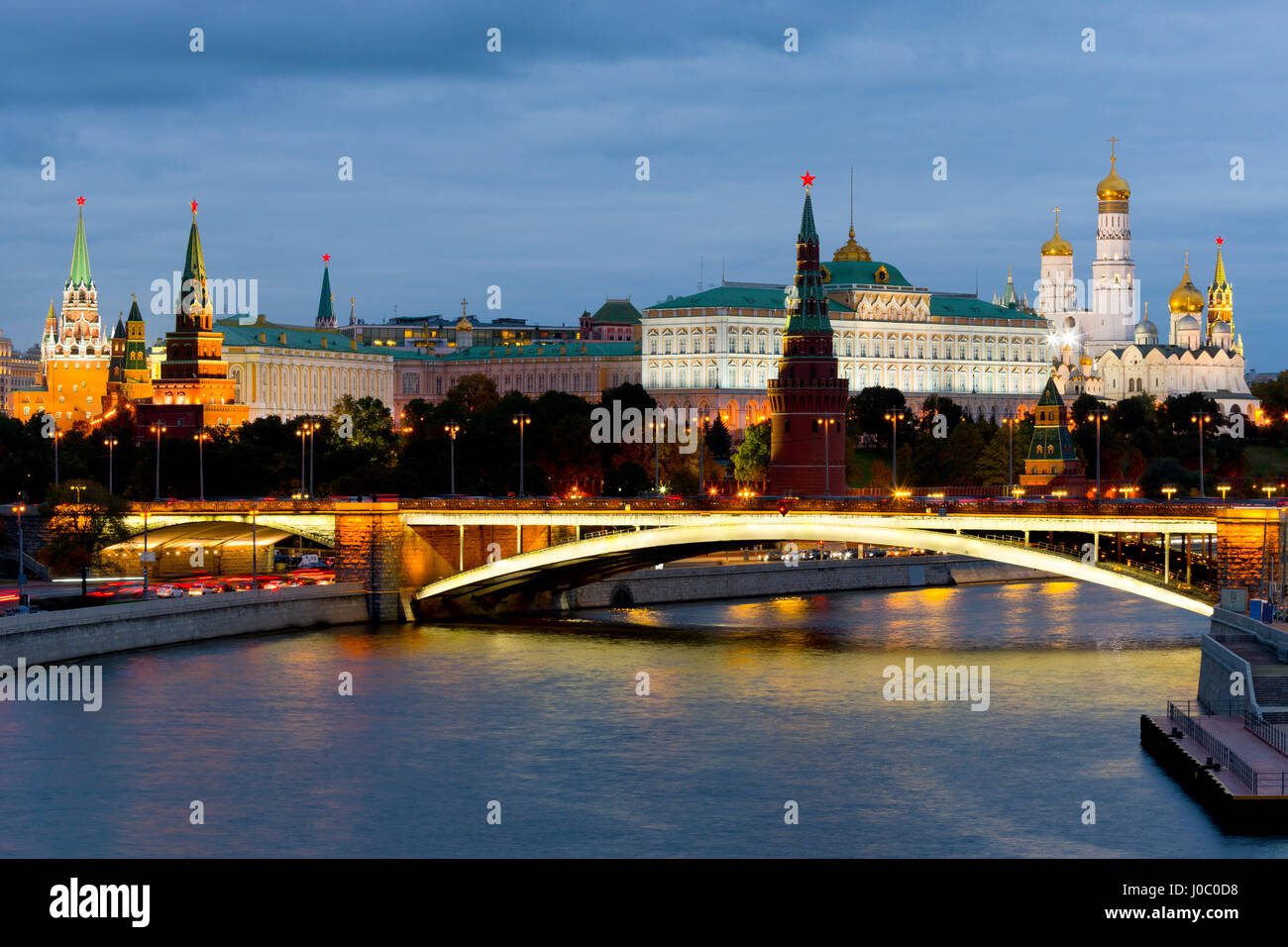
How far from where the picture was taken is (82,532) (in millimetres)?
69875

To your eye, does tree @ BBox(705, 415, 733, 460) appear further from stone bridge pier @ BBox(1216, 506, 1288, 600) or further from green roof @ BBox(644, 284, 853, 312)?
stone bridge pier @ BBox(1216, 506, 1288, 600)

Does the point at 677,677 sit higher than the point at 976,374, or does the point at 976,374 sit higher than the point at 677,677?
the point at 976,374

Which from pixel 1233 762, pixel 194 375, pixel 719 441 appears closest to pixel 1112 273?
pixel 719 441

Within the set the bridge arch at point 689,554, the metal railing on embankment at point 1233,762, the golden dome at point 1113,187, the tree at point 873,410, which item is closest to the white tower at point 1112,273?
the golden dome at point 1113,187

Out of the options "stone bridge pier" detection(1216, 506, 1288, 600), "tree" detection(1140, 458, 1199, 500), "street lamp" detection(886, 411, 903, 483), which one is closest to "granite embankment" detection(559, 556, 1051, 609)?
"street lamp" detection(886, 411, 903, 483)

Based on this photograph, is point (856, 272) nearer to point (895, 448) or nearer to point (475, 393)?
point (475, 393)

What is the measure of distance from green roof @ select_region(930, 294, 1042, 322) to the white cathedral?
24.2 ft

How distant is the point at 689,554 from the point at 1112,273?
13642cm

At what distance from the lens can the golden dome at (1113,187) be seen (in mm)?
190500
